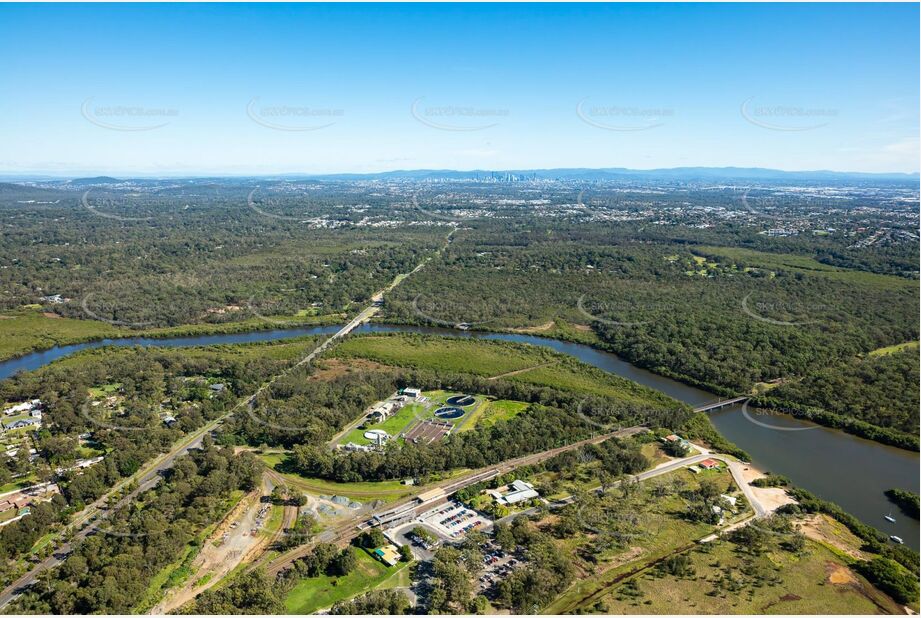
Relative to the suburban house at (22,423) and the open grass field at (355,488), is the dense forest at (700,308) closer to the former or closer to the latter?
the open grass field at (355,488)

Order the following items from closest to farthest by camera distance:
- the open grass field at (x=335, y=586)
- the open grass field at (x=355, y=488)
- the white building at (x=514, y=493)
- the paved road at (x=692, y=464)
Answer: the open grass field at (x=335, y=586) → the paved road at (x=692, y=464) → the white building at (x=514, y=493) → the open grass field at (x=355, y=488)

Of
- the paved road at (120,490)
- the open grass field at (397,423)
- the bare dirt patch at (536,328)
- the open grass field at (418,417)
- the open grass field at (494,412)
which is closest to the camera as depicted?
the paved road at (120,490)

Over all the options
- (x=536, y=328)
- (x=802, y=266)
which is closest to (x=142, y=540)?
(x=536, y=328)

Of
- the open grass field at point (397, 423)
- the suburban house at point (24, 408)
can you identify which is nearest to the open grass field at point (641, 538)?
the open grass field at point (397, 423)

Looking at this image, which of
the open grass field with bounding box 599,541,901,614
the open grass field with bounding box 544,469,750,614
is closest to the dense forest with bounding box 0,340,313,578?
the open grass field with bounding box 544,469,750,614

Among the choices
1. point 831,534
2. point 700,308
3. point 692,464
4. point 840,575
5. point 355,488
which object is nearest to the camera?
point 840,575

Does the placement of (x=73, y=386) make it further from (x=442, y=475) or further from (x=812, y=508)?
(x=812, y=508)

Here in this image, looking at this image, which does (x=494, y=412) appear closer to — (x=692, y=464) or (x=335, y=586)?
(x=692, y=464)

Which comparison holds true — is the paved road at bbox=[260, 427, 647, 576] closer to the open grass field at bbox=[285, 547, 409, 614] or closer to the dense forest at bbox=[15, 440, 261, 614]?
the open grass field at bbox=[285, 547, 409, 614]

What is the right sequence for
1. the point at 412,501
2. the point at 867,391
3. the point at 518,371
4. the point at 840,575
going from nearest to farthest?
the point at 840,575 < the point at 412,501 < the point at 867,391 < the point at 518,371
